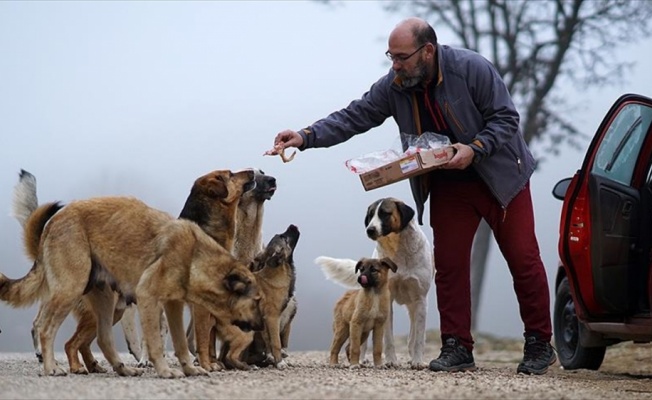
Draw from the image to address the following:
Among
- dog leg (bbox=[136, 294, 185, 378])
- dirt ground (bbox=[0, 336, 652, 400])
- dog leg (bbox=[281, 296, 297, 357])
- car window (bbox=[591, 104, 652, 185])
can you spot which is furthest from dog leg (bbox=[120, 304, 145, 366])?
car window (bbox=[591, 104, 652, 185])

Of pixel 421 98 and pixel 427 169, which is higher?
pixel 421 98

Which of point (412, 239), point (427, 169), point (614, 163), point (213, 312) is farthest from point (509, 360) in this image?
point (213, 312)

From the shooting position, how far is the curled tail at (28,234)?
292 inches

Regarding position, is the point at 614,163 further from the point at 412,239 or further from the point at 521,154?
the point at 412,239

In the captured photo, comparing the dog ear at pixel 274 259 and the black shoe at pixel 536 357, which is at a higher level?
the dog ear at pixel 274 259

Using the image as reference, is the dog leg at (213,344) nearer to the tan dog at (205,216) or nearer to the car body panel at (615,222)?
the tan dog at (205,216)

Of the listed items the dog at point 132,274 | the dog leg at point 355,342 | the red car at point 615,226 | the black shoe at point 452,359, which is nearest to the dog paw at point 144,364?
the dog at point 132,274

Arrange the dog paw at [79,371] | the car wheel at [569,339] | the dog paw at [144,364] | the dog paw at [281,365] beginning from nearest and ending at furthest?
the dog paw at [79,371] < the dog paw at [281,365] < the dog paw at [144,364] < the car wheel at [569,339]

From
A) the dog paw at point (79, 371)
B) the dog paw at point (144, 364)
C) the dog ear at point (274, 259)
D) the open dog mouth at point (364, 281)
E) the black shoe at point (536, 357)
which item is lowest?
the dog paw at point (144, 364)

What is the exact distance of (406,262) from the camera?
9.41 meters

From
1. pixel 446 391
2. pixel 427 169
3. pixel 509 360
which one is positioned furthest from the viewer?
pixel 509 360

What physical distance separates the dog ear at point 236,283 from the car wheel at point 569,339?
3722 millimetres

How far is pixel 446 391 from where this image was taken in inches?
245

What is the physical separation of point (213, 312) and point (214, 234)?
3.12 feet
